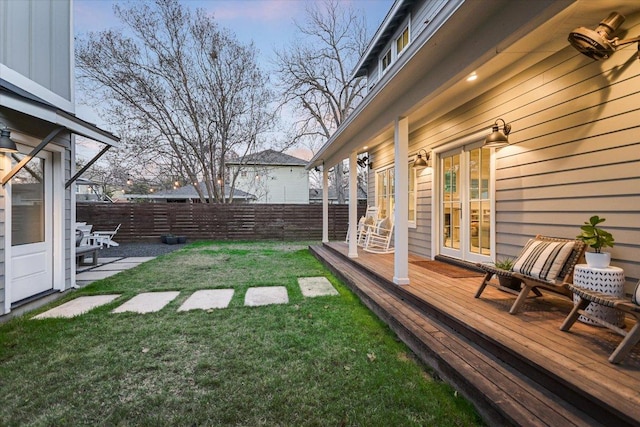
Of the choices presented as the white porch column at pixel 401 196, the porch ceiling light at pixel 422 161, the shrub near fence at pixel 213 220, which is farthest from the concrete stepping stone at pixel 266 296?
the shrub near fence at pixel 213 220

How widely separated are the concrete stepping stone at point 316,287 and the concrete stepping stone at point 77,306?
8.54ft

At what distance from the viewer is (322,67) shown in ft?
49.0

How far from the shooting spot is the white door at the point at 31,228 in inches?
143

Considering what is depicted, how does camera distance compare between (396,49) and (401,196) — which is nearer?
(401,196)

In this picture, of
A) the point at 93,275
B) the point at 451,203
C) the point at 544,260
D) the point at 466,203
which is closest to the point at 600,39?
the point at 544,260

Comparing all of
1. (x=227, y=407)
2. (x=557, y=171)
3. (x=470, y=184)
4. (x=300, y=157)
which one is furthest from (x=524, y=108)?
(x=300, y=157)

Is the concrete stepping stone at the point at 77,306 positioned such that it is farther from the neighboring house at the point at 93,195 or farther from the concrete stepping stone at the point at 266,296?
the neighboring house at the point at 93,195

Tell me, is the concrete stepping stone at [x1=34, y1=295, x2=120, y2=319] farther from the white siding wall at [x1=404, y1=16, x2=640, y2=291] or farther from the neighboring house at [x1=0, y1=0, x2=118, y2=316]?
the white siding wall at [x1=404, y1=16, x2=640, y2=291]

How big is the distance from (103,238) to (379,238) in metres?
8.70

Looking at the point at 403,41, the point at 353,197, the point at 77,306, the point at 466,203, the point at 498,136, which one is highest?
the point at 403,41

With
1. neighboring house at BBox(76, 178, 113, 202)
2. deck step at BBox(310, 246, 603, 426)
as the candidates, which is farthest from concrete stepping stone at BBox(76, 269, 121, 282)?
neighboring house at BBox(76, 178, 113, 202)

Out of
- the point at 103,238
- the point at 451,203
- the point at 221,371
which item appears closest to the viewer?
the point at 221,371

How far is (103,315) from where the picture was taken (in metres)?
3.49

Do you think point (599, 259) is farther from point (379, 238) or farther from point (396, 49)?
point (396, 49)
